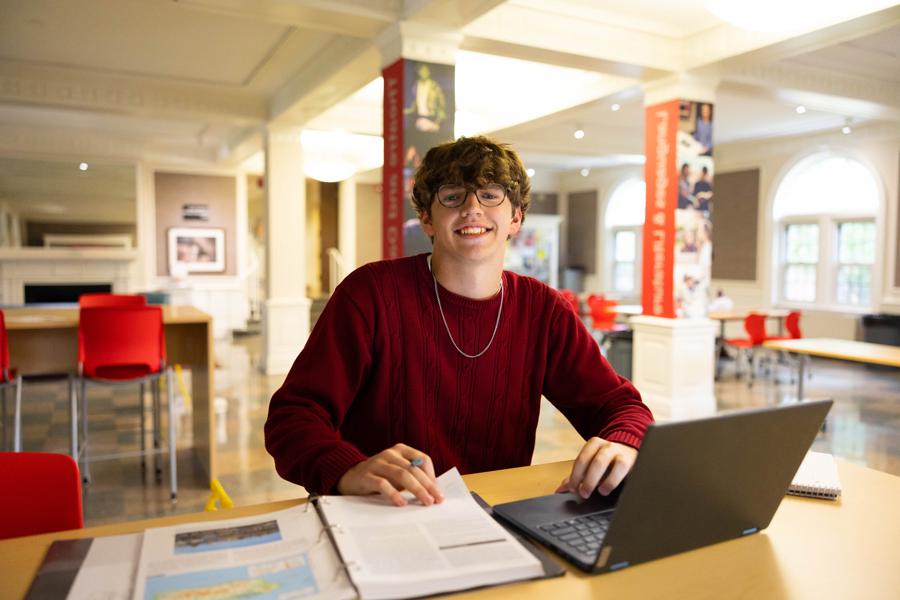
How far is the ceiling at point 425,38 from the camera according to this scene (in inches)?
180

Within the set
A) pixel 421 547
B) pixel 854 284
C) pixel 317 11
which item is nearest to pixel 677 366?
pixel 317 11

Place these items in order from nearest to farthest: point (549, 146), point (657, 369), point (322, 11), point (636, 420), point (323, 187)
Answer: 1. point (636, 420)
2. point (322, 11)
3. point (657, 369)
4. point (549, 146)
5. point (323, 187)

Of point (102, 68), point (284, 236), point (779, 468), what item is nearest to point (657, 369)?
point (284, 236)

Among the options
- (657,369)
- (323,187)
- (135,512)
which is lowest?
(135,512)

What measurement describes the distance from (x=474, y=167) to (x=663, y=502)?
846 mm

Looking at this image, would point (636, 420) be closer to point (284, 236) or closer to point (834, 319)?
point (284, 236)

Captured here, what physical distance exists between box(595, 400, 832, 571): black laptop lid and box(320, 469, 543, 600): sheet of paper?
0.50 ft

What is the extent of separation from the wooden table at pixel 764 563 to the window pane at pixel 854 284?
9231 mm

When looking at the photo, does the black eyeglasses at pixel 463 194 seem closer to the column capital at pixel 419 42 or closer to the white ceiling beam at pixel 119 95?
the column capital at pixel 419 42

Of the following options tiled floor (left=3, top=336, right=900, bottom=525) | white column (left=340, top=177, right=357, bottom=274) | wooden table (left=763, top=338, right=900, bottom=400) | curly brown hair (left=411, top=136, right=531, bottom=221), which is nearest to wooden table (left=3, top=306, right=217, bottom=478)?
tiled floor (left=3, top=336, right=900, bottom=525)

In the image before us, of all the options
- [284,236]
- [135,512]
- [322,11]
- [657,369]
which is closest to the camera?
[135,512]

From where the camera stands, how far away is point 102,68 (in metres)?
6.35

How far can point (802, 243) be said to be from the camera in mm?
9930

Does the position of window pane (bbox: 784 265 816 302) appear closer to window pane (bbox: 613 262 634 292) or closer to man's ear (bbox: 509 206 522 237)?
window pane (bbox: 613 262 634 292)
